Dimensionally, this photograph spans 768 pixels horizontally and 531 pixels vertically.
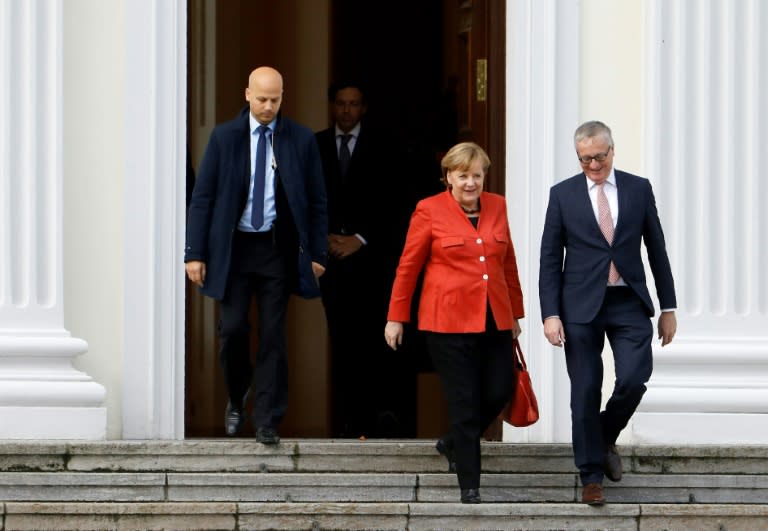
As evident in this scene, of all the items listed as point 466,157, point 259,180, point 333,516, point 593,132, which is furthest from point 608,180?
point 333,516

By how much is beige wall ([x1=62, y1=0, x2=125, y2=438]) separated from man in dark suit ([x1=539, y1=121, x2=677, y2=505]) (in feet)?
7.51

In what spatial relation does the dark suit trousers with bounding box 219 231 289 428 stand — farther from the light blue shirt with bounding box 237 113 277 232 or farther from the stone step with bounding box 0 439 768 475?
the stone step with bounding box 0 439 768 475

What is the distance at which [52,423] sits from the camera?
33.9 ft

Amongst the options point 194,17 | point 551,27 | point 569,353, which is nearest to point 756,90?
point 551,27

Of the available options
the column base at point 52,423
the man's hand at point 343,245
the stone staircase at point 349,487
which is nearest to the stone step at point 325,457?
the stone staircase at point 349,487

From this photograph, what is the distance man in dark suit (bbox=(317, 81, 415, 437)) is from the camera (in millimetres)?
11883

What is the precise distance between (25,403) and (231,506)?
143 cm

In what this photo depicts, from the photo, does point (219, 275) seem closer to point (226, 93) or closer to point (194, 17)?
point (194, 17)

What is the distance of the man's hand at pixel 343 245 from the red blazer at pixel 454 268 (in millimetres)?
2233

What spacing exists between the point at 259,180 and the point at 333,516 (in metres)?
1.64

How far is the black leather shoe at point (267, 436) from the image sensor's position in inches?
395

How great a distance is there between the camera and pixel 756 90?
35.5ft

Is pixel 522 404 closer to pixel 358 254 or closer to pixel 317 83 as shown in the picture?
pixel 358 254

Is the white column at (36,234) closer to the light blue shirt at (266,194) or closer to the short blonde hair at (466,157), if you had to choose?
the light blue shirt at (266,194)
